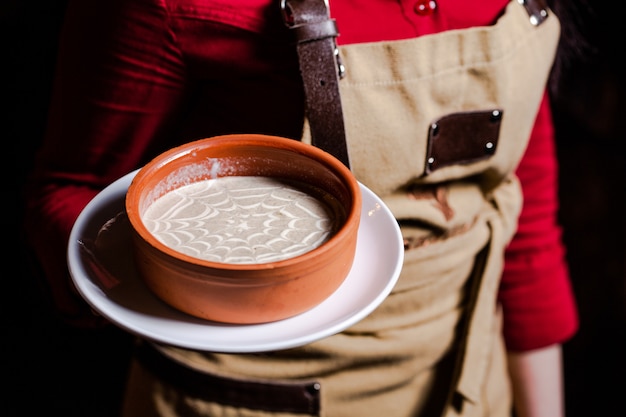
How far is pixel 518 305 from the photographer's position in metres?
1.16

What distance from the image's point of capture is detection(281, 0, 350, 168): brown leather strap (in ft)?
2.30

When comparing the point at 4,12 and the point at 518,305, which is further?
the point at 518,305

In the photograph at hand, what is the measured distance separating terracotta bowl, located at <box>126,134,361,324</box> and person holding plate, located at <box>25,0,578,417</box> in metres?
0.12

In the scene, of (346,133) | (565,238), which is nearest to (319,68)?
(346,133)

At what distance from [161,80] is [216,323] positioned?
Result: 1.10 feet

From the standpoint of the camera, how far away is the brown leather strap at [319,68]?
0.70 metres

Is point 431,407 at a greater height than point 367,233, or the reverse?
point 367,233

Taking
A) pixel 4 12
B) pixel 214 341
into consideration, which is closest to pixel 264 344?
pixel 214 341

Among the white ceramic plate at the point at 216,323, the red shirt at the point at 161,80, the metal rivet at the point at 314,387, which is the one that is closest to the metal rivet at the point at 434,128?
the red shirt at the point at 161,80

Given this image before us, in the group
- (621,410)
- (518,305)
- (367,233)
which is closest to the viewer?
(367,233)

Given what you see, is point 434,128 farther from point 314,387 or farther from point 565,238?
point 565,238

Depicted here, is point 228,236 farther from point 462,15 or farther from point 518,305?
point 518,305

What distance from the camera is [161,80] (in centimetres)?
76

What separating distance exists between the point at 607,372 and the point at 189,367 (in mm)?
1400
